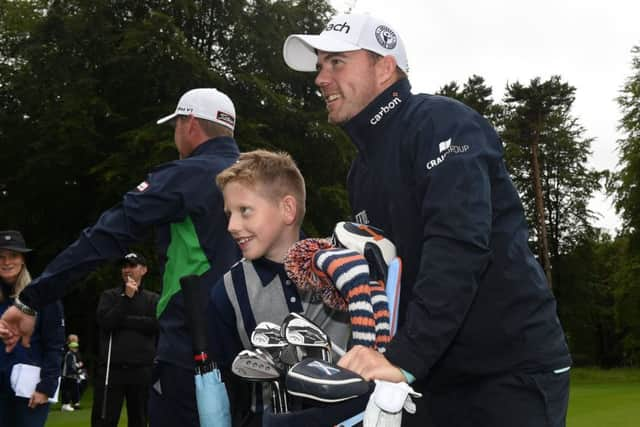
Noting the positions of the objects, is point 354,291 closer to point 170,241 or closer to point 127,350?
point 170,241

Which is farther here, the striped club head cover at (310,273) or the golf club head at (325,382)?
the striped club head cover at (310,273)

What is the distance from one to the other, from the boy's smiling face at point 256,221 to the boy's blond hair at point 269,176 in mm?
19

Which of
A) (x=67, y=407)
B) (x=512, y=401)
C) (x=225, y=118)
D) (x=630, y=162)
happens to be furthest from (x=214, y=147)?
(x=630, y=162)

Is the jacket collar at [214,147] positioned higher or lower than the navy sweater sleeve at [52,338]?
higher

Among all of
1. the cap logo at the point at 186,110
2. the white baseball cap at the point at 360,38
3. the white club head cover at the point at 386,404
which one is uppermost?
the cap logo at the point at 186,110

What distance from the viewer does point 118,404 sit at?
34.2ft

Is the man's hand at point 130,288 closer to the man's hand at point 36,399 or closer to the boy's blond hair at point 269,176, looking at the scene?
the man's hand at point 36,399

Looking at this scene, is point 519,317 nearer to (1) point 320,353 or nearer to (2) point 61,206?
(1) point 320,353

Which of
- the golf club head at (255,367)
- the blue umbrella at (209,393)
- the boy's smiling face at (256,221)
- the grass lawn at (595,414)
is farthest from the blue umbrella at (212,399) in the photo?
the grass lawn at (595,414)

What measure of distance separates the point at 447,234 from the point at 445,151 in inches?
12.6

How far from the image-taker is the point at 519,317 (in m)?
2.96

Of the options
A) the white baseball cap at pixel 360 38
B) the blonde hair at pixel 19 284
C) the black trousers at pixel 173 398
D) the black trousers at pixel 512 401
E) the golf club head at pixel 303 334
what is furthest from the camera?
the blonde hair at pixel 19 284

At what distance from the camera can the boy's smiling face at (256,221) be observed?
341 cm

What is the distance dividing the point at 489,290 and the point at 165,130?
78.5ft
